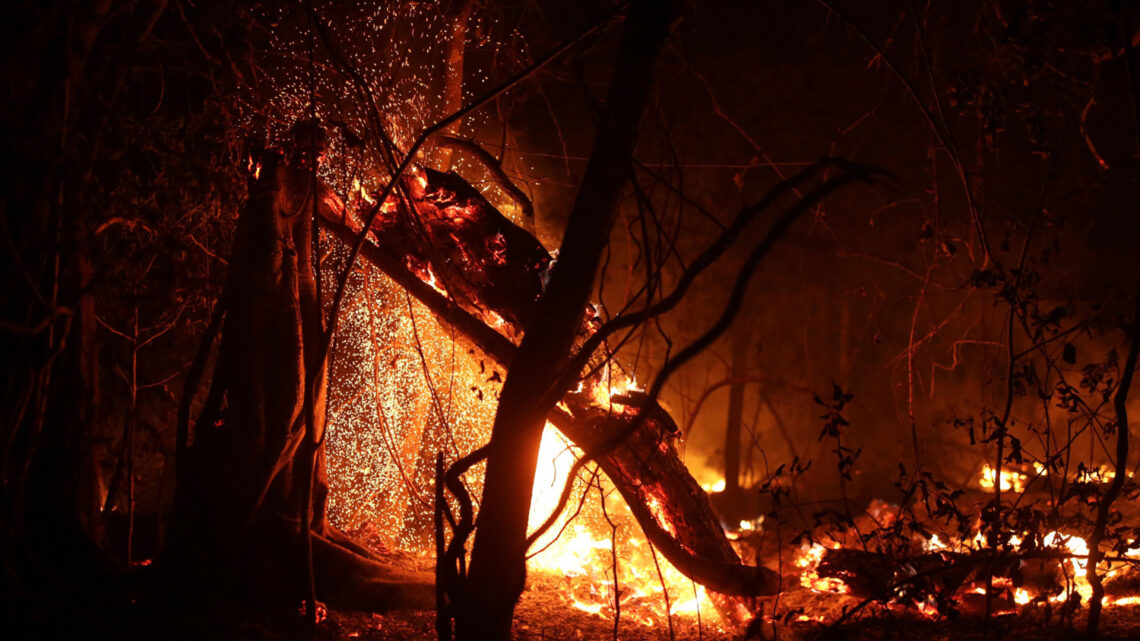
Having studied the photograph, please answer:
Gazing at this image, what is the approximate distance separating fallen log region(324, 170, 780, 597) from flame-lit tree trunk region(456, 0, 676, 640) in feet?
6.77

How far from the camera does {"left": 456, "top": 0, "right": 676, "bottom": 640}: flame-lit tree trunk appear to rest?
7.82 feet

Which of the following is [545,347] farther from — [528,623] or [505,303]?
[528,623]

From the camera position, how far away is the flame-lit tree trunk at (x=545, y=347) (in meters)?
2.38

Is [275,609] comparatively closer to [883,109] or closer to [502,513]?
[502,513]

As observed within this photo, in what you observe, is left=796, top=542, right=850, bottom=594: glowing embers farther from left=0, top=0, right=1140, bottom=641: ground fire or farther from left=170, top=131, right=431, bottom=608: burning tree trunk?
left=170, top=131, right=431, bottom=608: burning tree trunk

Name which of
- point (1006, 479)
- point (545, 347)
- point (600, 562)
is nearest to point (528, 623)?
point (600, 562)

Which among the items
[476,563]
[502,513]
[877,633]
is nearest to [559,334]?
[502,513]

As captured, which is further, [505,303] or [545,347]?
[505,303]

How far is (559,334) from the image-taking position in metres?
2.44

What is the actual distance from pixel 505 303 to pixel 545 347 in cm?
235

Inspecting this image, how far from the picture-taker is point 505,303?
476 cm

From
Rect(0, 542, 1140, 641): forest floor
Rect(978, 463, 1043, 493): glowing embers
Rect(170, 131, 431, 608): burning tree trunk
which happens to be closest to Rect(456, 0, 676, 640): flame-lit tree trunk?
Rect(0, 542, 1140, 641): forest floor

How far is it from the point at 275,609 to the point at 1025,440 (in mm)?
9025

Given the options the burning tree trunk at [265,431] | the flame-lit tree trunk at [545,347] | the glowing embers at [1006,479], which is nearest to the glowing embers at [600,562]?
the burning tree trunk at [265,431]
